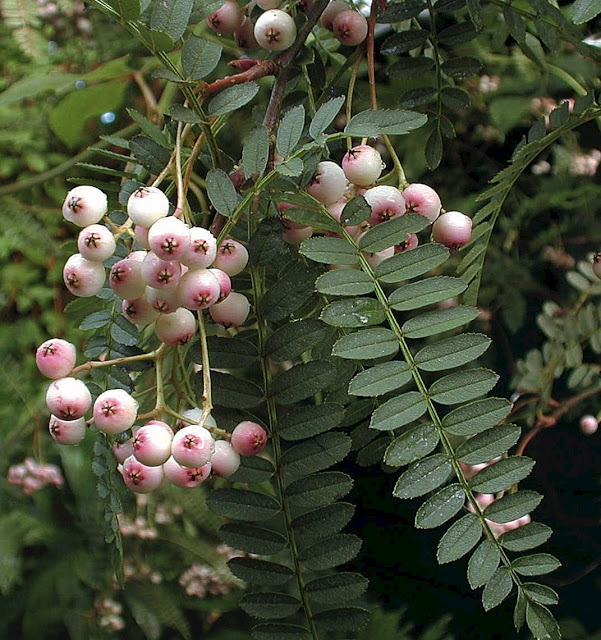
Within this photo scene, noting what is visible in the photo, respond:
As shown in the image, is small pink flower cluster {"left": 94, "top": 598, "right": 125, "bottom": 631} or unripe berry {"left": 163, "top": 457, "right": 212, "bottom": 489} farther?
small pink flower cluster {"left": 94, "top": 598, "right": 125, "bottom": 631}

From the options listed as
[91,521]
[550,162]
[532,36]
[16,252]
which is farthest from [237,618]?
[532,36]

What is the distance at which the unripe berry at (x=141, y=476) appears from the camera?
1.09 feet

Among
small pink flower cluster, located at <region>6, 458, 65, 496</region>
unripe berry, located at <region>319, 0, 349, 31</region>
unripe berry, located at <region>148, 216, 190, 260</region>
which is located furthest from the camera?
small pink flower cluster, located at <region>6, 458, 65, 496</region>

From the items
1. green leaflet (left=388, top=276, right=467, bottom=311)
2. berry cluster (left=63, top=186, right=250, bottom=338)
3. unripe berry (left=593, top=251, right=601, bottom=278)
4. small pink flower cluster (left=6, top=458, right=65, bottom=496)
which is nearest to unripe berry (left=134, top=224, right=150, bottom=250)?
berry cluster (left=63, top=186, right=250, bottom=338)

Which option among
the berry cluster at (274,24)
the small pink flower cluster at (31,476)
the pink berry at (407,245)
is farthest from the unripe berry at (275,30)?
the small pink flower cluster at (31,476)

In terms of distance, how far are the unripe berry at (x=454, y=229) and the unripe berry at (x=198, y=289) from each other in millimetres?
113

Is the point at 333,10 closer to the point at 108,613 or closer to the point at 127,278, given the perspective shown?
the point at 127,278

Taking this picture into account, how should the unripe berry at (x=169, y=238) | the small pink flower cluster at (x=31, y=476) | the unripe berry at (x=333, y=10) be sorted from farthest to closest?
1. the small pink flower cluster at (x=31, y=476)
2. the unripe berry at (x=333, y=10)
3. the unripe berry at (x=169, y=238)

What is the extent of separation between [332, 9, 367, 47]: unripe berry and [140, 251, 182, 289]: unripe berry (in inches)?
6.2

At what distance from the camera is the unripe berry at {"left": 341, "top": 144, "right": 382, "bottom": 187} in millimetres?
338

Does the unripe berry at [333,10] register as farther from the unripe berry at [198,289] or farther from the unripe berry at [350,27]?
the unripe berry at [198,289]

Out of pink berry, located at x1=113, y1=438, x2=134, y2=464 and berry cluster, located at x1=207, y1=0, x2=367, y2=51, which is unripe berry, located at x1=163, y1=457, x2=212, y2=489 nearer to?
pink berry, located at x1=113, y1=438, x2=134, y2=464

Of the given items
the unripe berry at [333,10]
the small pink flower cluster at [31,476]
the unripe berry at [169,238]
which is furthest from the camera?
the small pink flower cluster at [31,476]

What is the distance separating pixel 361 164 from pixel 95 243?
4.5 inches
